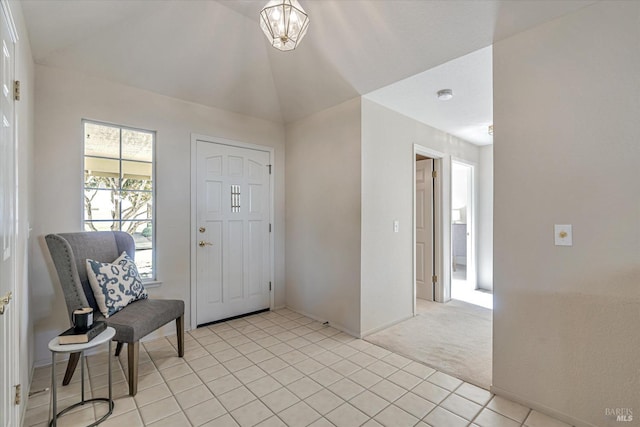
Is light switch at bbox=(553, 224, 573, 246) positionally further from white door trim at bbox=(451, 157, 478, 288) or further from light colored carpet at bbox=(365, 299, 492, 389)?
white door trim at bbox=(451, 157, 478, 288)

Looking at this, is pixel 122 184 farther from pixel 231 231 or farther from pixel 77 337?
pixel 77 337

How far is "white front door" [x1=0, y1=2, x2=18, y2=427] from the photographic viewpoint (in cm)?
123

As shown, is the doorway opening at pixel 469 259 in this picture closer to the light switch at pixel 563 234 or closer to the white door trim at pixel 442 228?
the white door trim at pixel 442 228

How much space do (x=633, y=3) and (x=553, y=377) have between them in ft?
7.02

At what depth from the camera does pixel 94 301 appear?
219 cm

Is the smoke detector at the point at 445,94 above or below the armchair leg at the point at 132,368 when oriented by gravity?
above

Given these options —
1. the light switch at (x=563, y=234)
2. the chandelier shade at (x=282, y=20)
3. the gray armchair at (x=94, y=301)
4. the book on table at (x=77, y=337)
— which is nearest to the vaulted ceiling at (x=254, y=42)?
the chandelier shade at (x=282, y=20)

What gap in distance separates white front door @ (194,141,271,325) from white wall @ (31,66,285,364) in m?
0.16

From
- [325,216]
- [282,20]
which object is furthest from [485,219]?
[282,20]

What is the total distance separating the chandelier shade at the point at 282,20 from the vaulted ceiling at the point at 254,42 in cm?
67

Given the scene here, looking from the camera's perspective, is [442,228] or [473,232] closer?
[442,228]

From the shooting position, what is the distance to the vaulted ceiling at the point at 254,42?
197cm

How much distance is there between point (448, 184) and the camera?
4.25 meters

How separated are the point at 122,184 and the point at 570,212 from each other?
353cm
